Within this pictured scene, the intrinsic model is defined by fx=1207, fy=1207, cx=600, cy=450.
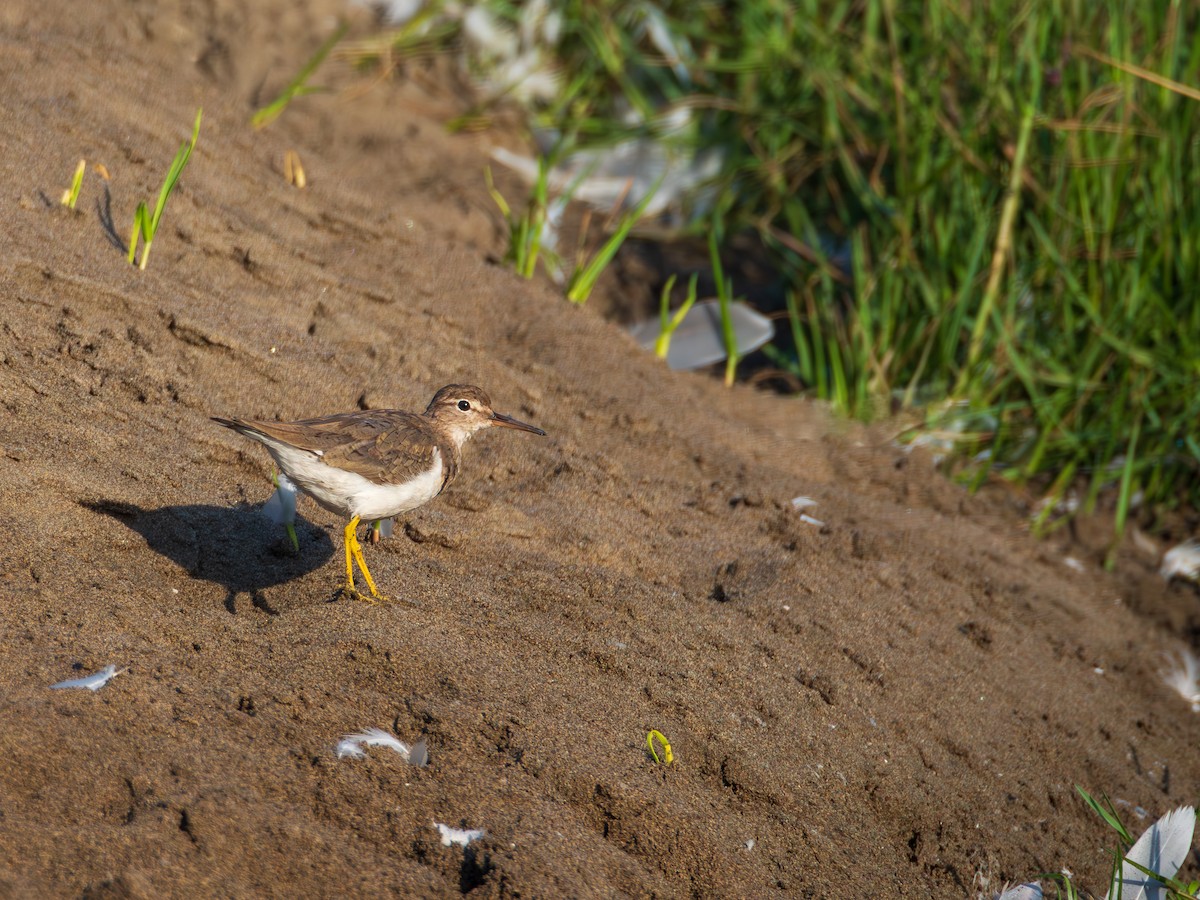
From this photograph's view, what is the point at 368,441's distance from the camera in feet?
12.1

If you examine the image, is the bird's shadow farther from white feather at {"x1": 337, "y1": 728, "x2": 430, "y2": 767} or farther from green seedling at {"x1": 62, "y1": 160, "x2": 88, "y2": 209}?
green seedling at {"x1": 62, "y1": 160, "x2": 88, "y2": 209}

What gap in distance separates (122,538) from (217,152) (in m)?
2.41

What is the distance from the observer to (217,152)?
5367 mm

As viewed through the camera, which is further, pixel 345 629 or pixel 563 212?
pixel 563 212

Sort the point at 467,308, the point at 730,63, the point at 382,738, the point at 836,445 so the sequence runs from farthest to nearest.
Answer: the point at 730,63 → the point at 836,445 → the point at 467,308 → the point at 382,738

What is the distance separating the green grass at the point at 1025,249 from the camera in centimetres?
561

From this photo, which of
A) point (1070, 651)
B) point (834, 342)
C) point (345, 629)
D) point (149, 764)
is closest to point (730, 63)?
point (834, 342)

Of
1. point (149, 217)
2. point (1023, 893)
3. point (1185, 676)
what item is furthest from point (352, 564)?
point (1185, 676)

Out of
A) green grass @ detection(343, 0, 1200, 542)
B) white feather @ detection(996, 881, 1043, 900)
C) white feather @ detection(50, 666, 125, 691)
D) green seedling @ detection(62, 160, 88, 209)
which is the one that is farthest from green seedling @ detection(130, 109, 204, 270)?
white feather @ detection(996, 881, 1043, 900)

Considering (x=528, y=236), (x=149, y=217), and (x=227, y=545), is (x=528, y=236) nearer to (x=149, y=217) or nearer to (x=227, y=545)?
(x=149, y=217)

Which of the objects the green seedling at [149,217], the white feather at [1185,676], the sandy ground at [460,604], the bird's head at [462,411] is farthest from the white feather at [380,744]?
the white feather at [1185,676]

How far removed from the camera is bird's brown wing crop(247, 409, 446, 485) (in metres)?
3.55

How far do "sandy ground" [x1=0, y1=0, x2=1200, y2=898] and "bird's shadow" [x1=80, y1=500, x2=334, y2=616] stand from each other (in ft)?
0.05

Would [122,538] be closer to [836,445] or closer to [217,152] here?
[217,152]
